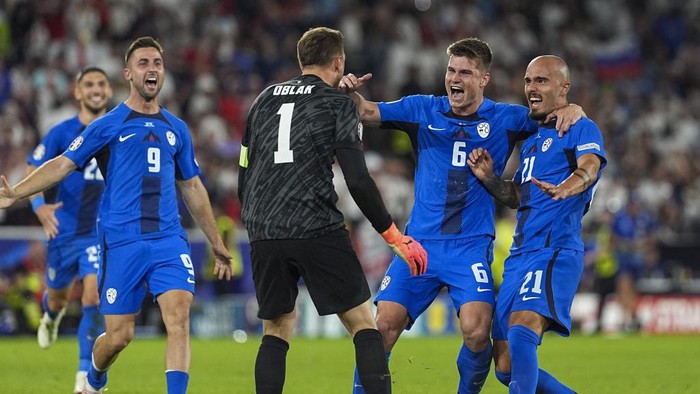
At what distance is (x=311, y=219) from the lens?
297 inches

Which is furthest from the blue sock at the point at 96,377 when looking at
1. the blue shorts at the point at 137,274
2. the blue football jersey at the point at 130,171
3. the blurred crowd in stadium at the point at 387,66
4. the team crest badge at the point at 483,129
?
the blurred crowd in stadium at the point at 387,66

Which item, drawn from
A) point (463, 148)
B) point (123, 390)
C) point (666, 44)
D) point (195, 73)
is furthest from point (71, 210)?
point (666, 44)

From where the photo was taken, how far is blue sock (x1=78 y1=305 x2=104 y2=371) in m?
10.9

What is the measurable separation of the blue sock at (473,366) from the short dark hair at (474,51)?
200 centimetres

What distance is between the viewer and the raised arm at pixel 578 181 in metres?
7.64

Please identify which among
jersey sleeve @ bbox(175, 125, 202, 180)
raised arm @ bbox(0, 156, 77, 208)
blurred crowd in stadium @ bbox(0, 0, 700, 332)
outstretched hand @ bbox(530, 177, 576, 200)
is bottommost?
outstretched hand @ bbox(530, 177, 576, 200)

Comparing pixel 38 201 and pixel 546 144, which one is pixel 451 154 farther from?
pixel 38 201

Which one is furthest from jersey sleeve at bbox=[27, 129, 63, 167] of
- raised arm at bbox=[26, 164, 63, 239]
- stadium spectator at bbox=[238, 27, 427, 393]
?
stadium spectator at bbox=[238, 27, 427, 393]

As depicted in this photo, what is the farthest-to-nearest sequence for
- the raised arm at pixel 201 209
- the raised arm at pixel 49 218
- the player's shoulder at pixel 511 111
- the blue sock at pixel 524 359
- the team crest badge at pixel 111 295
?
1. the raised arm at pixel 49 218
2. the raised arm at pixel 201 209
3. the player's shoulder at pixel 511 111
4. the team crest badge at pixel 111 295
5. the blue sock at pixel 524 359

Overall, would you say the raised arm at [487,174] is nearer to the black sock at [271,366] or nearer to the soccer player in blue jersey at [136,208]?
the black sock at [271,366]

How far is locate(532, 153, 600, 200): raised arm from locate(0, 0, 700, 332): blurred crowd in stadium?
12.7m

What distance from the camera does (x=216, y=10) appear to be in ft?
79.3

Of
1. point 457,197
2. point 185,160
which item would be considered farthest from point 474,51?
point 185,160

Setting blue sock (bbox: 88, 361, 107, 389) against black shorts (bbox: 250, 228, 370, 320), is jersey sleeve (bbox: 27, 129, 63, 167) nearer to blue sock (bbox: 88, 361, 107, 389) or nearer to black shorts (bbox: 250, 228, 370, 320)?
blue sock (bbox: 88, 361, 107, 389)
